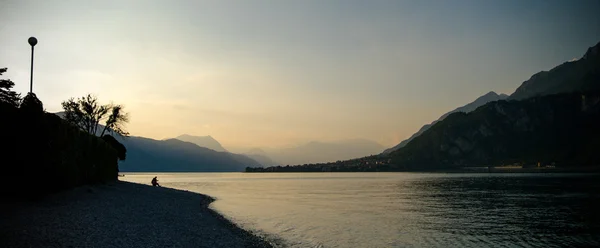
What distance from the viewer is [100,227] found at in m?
24.3

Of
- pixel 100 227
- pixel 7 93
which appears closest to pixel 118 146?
pixel 7 93

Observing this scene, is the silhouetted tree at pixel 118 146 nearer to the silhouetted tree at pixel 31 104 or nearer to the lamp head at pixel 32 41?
the lamp head at pixel 32 41

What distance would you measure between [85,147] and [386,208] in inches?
1556

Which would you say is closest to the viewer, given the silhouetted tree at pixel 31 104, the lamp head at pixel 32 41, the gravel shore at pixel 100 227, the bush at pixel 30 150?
the gravel shore at pixel 100 227

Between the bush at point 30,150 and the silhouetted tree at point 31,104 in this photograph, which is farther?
the silhouetted tree at point 31,104

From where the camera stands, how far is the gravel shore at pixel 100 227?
1916cm

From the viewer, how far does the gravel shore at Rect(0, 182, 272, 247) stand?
19.2 m

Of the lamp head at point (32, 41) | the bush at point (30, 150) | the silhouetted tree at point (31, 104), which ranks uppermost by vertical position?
the lamp head at point (32, 41)

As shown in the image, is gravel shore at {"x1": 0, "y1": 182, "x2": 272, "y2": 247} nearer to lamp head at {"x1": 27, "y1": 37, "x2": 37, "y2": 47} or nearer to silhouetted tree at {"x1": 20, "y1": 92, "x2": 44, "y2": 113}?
silhouetted tree at {"x1": 20, "y1": 92, "x2": 44, "y2": 113}

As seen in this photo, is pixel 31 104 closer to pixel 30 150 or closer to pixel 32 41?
pixel 30 150

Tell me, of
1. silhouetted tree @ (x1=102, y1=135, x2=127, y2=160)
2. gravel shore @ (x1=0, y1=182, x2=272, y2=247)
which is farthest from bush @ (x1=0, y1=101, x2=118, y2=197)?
silhouetted tree @ (x1=102, y1=135, x2=127, y2=160)

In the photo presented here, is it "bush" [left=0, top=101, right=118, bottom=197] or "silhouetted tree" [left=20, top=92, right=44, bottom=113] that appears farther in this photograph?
"silhouetted tree" [left=20, top=92, right=44, bottom=113]

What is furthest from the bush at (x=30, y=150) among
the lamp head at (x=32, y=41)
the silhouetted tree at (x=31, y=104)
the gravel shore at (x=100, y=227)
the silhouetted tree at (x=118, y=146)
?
the silhouetted tree at (x=118, y=146)

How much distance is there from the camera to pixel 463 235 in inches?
1316
